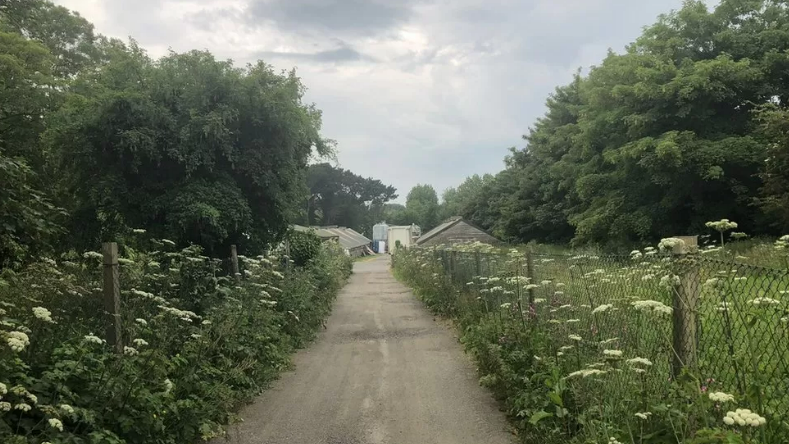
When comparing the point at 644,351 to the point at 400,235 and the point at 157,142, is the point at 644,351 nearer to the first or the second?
the point at 157,142

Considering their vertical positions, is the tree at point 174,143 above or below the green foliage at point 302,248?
above

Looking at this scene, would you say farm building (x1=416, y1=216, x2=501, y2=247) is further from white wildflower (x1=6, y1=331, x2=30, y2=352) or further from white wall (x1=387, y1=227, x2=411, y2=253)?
white wildflower (x1=6, y1=331, x2=30, y2=352)

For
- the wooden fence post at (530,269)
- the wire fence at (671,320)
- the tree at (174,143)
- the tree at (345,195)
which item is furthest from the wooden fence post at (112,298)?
the tree at (345,195)

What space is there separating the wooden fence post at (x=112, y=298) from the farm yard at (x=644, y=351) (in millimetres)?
3613

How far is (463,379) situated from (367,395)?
138 cm

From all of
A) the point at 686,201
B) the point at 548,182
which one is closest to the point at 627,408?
the point at 686,201

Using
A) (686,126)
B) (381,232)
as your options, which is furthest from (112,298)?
(381,232)

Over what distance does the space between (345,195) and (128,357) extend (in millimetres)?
93892

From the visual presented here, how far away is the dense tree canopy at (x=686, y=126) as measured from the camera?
21953 mm

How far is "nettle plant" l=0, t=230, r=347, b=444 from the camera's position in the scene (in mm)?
3355

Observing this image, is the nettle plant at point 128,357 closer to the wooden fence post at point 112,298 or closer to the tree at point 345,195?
the wooden fence post at point 112,298

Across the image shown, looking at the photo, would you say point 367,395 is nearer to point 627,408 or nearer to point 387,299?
point 627,408

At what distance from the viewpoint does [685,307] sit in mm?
3391

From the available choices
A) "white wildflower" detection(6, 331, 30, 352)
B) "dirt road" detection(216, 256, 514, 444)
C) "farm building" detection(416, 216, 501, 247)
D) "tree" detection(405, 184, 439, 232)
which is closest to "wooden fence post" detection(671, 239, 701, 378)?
"dirt road" detection(216, 256, 514, 444)
